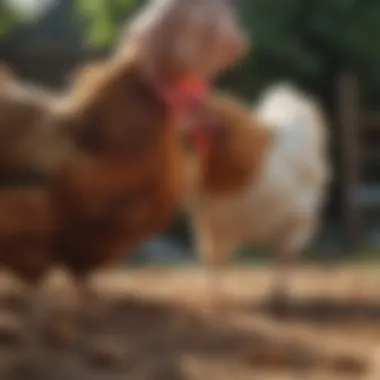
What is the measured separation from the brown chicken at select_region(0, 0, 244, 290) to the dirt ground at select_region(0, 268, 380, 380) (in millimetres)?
57

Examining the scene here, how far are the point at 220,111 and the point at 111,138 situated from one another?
0.16 m

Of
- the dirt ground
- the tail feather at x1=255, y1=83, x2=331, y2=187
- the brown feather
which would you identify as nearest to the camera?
the dirt ground

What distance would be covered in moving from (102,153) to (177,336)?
0.17 m

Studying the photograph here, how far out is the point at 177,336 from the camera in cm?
85

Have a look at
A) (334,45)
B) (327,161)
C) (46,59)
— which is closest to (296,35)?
(334,45)

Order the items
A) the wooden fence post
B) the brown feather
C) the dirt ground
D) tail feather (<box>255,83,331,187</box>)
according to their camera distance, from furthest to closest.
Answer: the wooden fence post → tail feather (<box>255,83,331,187</box>) → the brown feather → the dirt ground

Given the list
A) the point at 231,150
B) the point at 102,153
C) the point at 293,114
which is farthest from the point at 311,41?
the point at 102,153

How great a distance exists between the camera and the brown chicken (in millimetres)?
859

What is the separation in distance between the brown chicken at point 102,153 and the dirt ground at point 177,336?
0.06 meters

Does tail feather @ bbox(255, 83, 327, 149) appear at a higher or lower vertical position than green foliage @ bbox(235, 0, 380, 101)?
lower

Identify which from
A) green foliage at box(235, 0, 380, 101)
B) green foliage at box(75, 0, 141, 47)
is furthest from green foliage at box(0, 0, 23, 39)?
green foliage at box(235, 0, 380, 101)

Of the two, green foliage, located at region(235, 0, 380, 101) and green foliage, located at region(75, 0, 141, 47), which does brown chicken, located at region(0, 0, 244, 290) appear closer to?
green foliage, located at region(75, 0, 141, 47)

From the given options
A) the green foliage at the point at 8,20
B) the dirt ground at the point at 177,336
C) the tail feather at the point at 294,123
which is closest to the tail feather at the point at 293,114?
the tail feather at the point at 294,123

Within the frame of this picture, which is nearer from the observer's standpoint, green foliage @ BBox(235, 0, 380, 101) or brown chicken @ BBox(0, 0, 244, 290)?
brown chicken @ BBox(0, 0, 244, 290)
